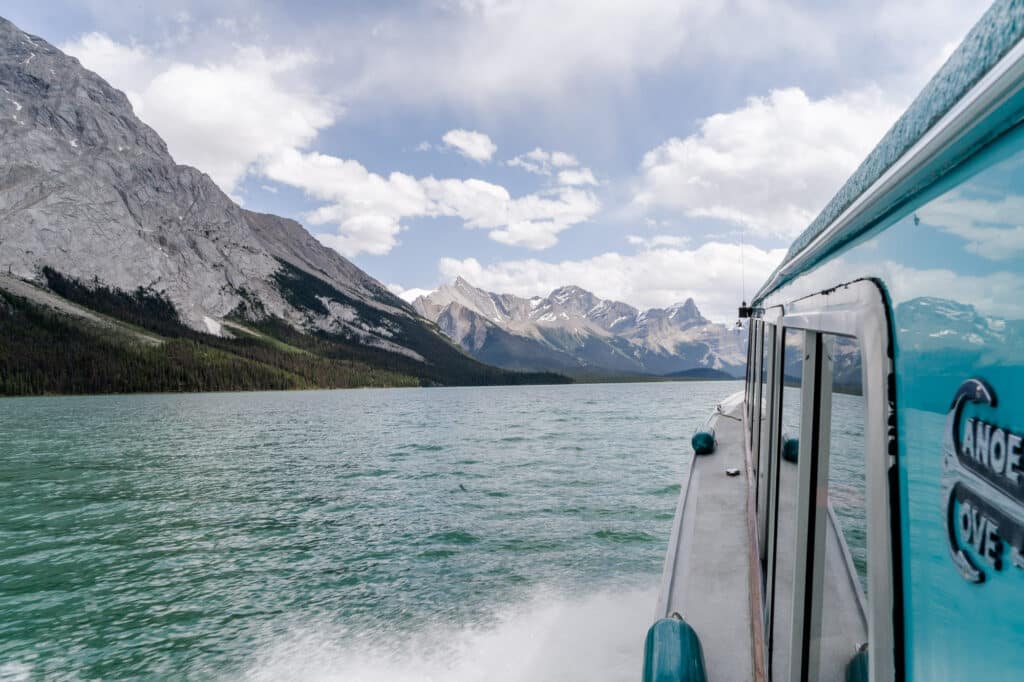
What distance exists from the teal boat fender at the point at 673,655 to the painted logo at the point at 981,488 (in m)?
3.63

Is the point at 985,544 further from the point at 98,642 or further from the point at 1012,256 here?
the point at 98,642

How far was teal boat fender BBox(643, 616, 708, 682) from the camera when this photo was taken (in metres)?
4.22

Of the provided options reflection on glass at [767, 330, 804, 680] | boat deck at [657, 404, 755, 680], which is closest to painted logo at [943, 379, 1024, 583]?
reflection on glass at [767, 330, 804, 680]

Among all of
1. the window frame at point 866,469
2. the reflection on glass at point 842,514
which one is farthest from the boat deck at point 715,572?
the window frame at point 866,469

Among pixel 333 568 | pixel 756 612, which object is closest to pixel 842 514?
pixel 756 612

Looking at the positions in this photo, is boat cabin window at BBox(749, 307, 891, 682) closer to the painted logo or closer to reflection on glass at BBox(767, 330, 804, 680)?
reflection on glass at BBox(767, 330, 804, 680)

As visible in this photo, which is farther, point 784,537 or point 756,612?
point 756,612

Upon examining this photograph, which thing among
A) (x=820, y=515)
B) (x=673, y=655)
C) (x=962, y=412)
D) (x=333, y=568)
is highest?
(x=962, y=412)

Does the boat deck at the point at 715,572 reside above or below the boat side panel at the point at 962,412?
below

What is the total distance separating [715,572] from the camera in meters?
6.58

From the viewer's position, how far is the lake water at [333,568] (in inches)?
320

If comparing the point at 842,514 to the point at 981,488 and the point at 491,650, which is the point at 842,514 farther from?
the point at 491,650

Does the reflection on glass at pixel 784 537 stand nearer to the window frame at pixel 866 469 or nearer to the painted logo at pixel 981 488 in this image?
the window frame at pixel 866 469

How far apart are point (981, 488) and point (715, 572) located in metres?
6.23
